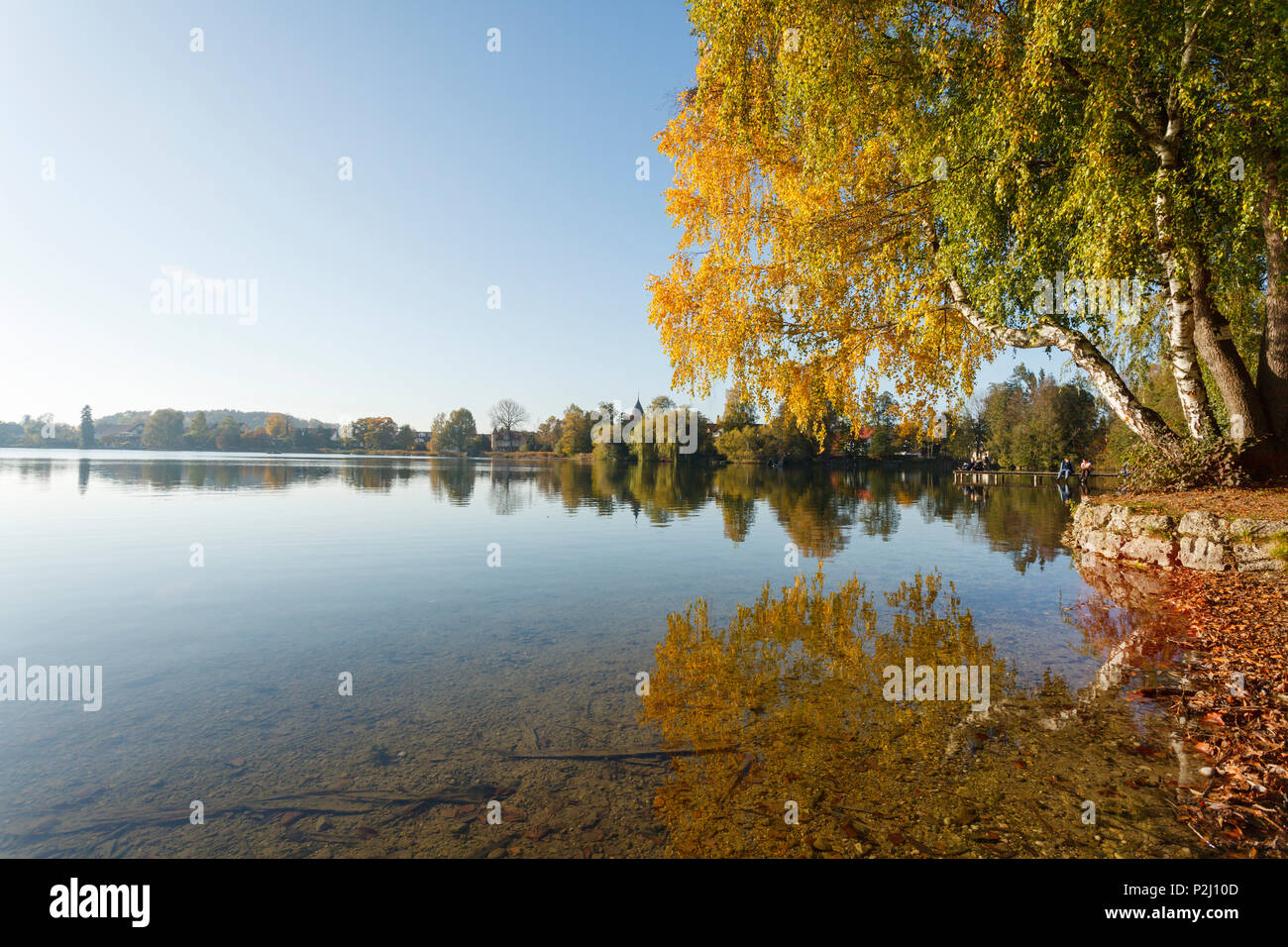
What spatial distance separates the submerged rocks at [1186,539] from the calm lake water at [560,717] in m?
1.00

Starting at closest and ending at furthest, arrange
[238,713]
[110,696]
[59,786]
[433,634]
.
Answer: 1. [59,786]
2. [238,713]
3. [110,696]
4. [433,634]

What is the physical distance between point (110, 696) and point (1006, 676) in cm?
871

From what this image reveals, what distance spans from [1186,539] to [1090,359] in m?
4.44

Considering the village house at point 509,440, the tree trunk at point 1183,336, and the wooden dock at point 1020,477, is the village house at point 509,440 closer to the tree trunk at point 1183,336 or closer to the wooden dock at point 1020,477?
the wooden dock at point 1020,477

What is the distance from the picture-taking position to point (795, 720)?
4746mm

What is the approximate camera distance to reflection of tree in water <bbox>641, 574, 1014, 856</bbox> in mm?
3445

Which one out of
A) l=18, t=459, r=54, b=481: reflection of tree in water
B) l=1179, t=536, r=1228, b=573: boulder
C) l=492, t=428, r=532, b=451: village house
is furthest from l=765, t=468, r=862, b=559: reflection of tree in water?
l=492, t=428, r=532, b=451: village house

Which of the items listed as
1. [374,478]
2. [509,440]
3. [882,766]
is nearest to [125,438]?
[509,440]

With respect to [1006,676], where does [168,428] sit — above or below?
above

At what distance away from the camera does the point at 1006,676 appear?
19.0 feet

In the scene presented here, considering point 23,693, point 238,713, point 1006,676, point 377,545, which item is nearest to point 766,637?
point 1006,676
